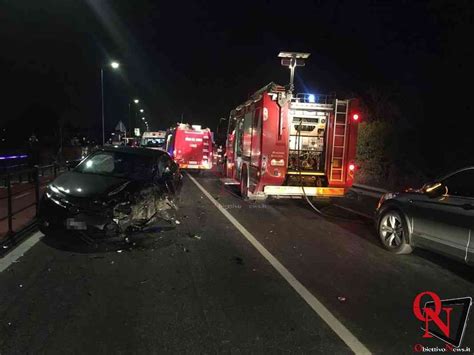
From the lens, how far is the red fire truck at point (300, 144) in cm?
1198

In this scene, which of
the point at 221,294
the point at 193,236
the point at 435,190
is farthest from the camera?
the point at 193,236

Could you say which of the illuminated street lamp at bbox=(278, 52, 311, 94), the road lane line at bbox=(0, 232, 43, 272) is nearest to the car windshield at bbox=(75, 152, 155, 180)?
the road lane line at bbox=(0, 232, 43, 272)

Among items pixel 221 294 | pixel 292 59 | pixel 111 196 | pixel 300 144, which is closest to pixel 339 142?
pixel 300 144

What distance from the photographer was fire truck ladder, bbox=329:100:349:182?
1223cm

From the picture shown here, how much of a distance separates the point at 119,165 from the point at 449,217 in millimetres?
6200

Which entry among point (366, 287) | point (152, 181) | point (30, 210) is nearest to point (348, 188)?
point (152, 181)

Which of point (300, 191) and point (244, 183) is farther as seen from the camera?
point (244, 183)

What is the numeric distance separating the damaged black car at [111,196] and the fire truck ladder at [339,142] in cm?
467

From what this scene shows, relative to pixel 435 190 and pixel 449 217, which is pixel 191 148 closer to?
pixel 435 190

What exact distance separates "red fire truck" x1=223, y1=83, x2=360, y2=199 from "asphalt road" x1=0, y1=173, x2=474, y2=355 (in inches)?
131

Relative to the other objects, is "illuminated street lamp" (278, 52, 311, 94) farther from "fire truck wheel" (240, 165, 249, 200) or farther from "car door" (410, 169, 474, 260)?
"car door" (410, 169, 474, 260)

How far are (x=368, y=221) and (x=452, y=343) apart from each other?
257 inches
